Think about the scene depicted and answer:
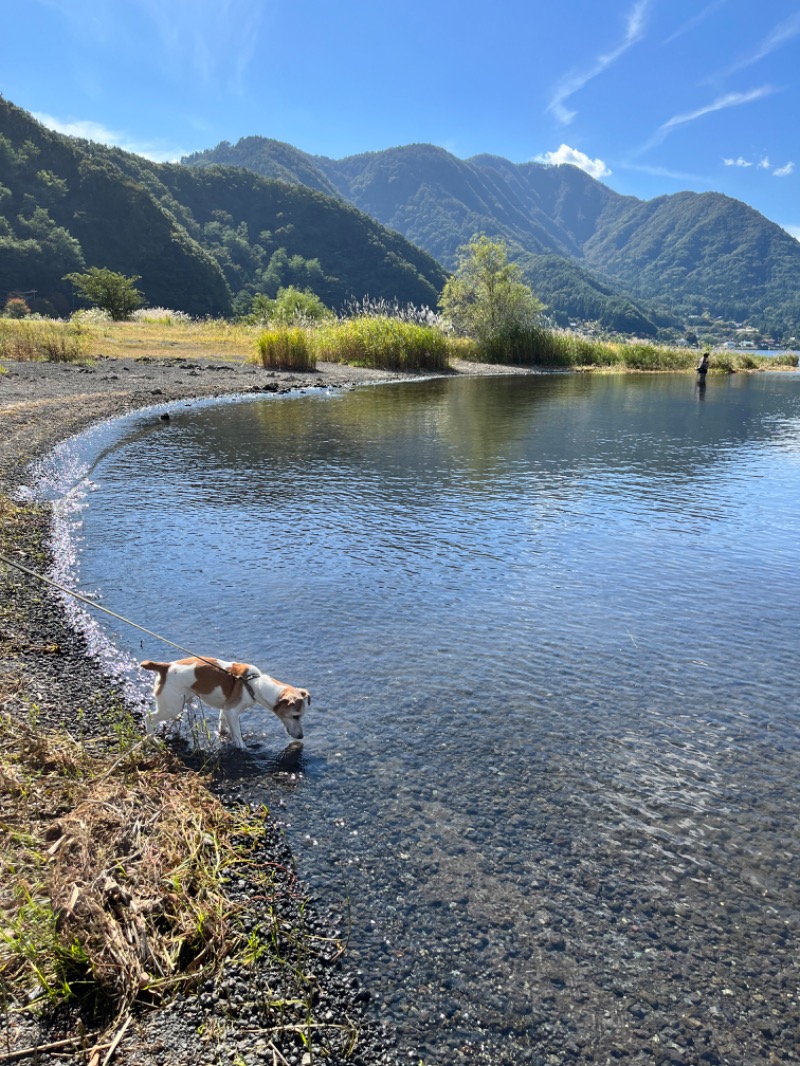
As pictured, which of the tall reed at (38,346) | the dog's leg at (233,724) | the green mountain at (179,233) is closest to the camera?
the dog's leg at (233,724)

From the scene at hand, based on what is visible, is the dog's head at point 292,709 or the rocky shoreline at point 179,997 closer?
the rocky shoreline at point 179,997

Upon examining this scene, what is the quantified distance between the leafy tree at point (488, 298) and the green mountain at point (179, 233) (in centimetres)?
6749

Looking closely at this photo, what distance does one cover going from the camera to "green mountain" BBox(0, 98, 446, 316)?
364ft

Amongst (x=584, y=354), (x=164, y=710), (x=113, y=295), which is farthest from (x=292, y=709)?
(x=113, y=295)

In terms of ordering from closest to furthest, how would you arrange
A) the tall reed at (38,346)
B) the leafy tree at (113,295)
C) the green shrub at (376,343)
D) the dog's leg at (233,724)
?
the dog's leg at (233,724)
the tall reed at (38,346)
the green shrub at (376,343)
the leafy tree at (113,295)

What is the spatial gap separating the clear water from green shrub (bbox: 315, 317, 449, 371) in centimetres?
3066

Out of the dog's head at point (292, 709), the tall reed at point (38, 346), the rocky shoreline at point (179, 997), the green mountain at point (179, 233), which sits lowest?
the rocky shoreline at point (179, 997)

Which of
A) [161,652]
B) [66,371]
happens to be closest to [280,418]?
→ [66,371]

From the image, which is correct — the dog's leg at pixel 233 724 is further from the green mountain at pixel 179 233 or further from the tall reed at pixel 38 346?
the green mountain at pixel 179 233

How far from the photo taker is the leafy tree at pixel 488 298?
186 feet

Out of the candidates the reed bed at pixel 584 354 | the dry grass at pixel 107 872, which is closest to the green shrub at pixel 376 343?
the reed bed at pixel 584 354

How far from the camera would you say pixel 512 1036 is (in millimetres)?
3098

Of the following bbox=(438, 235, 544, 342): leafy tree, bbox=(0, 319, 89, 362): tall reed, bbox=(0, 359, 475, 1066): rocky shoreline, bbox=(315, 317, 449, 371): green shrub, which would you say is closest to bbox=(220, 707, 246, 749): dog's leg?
bbox=(0, 359, 475, 1066): rocky shoreline

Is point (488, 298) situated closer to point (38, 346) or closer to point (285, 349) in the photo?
point (285, 349)
